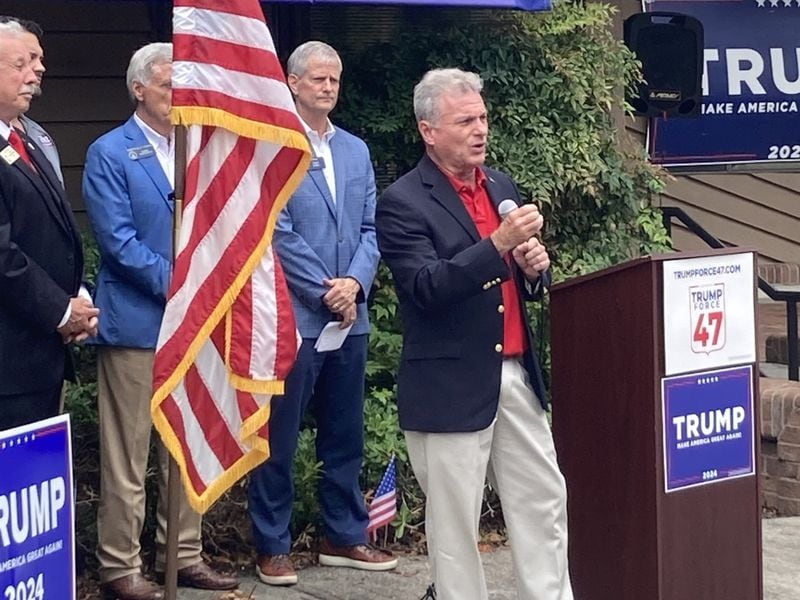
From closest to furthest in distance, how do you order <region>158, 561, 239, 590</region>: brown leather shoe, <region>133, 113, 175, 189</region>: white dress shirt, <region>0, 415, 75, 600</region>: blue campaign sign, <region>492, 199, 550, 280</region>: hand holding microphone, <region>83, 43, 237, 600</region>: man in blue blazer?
<region>0, 415, 75, 600</region>: blue campaign sign < <region>492, 199, 550, 280</region>: hand holding microphone < <region>83, 43, 237, 600</region>: man in blue blazer < <region>133, 113, 175, 189</region>: white dress shirt < <region>158, 561, 239, 590</region>: brown leather shoe

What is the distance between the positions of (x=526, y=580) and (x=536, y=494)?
0.97 ft

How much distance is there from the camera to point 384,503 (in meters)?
6.12

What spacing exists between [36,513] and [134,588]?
1.96 meters

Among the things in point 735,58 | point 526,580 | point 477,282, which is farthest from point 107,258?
point 735,58

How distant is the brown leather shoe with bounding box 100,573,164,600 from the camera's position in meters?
5.52

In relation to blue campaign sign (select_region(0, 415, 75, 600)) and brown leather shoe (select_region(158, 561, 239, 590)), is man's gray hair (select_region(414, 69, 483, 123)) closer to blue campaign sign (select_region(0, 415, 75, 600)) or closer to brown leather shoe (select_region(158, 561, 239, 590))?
blue campaign sign (select_region(0, 415, 75, 600))

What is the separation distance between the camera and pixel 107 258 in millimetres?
5426

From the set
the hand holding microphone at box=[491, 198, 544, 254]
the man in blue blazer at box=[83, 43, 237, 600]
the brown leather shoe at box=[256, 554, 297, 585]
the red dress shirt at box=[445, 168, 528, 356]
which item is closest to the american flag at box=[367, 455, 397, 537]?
the brown leather shoe at box=[256, 554, 297, 585]

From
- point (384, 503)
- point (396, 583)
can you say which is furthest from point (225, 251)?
point (396, 583)

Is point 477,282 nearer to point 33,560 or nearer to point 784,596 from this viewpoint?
point 33,560

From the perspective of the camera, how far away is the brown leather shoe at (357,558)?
20.0 feet

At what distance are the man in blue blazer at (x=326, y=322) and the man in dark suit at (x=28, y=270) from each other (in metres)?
1.04

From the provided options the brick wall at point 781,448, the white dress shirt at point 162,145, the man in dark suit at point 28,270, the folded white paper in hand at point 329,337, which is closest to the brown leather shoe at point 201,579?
the folded white paper in hand at point 329,337

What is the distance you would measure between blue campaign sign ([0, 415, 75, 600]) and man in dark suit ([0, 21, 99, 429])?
3.50 ft
